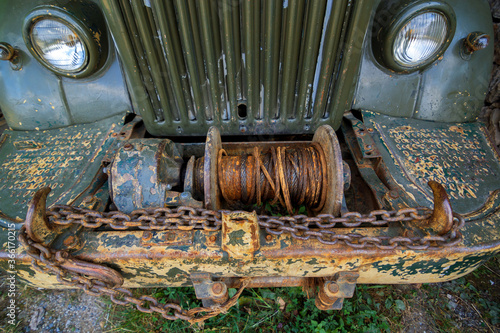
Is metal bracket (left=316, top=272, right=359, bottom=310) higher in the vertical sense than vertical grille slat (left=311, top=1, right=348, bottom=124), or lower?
lower

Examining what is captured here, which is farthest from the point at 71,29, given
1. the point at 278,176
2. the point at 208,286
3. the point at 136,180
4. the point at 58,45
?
the point at 208,286

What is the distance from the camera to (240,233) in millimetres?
1623

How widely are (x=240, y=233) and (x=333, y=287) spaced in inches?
30.2

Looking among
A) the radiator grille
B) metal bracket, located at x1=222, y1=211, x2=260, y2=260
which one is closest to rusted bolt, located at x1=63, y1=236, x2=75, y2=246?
metal bracket, located at x1=222, y1=211, x2=260, y2=260

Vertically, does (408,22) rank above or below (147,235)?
above

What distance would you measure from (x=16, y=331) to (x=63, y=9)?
8.89ft

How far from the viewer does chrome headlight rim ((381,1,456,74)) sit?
2020 millimetres

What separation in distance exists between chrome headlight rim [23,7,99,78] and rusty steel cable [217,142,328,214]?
1231mm

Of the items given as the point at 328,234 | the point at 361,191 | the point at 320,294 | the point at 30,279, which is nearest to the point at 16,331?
the point at 30,279

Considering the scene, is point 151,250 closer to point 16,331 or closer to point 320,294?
point 320,294

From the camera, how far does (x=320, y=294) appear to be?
2.09 m

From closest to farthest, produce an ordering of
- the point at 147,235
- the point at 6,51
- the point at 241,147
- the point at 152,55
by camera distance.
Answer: the point at 147,235
the point at 152,55
the point at 6,51
the point at 241,147

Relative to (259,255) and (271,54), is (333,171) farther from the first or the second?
(271,54)

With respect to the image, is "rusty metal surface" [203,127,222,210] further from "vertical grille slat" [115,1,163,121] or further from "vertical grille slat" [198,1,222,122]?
"vertical grille slat" [115,1,163,121]
